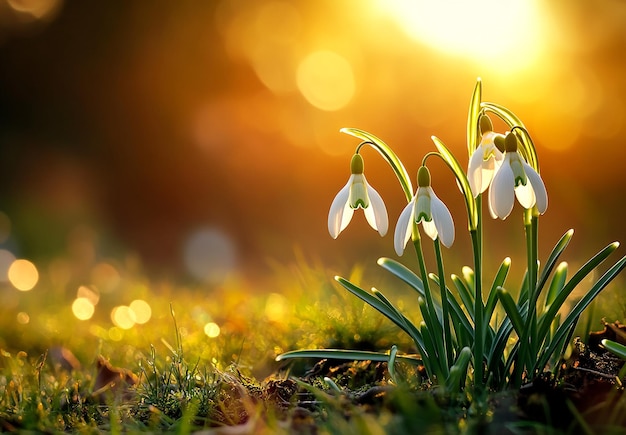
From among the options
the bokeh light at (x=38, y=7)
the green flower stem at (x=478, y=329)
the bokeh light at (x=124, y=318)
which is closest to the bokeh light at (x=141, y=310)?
the bokeh light at (x=124, y=318)

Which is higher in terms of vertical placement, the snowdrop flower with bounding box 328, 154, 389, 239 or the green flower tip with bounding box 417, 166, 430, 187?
the green flower tip with bounding box 417, 166, 430, 187

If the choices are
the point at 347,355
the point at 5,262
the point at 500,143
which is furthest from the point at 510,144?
the point at 5,262

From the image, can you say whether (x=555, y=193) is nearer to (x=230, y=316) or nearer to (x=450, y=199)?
(x=450, y=199)

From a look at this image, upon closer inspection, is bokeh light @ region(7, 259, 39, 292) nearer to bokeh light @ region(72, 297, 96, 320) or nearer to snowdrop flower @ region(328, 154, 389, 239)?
bokeh light @ region(72, 297, 96, 320)

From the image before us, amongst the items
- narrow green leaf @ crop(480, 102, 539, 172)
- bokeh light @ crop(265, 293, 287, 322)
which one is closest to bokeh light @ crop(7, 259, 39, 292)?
bokeh light @ crop(265, 293, 287, 322)

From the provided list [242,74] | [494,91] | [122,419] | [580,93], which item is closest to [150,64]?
[242,74]

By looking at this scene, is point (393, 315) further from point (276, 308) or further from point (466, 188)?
point (276, 308)
